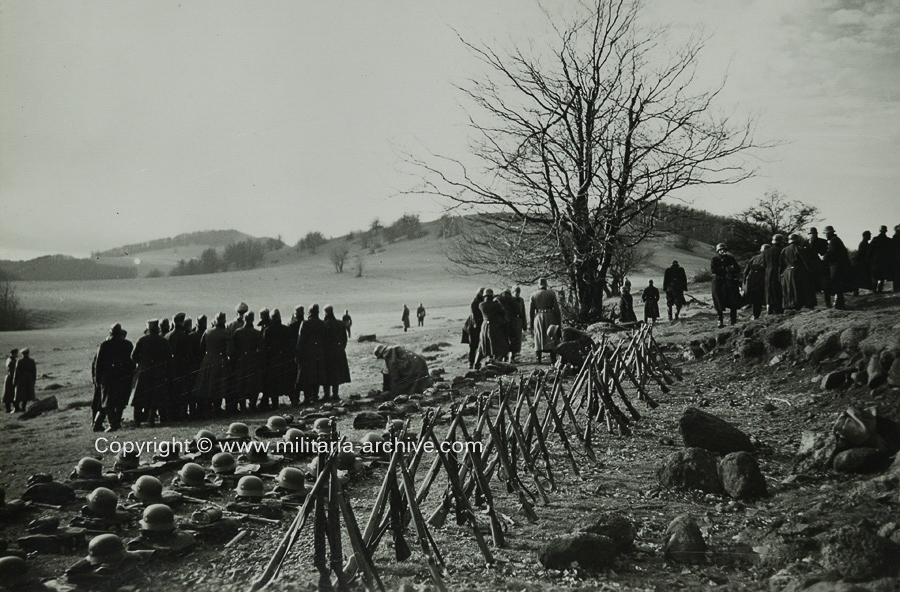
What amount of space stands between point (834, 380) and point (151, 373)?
10.0m

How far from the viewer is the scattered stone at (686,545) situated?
13.1 ft

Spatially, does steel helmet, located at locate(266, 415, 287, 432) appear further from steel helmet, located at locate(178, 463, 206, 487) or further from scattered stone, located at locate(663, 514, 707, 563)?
scattered stone, located at locate(663, 514, 707, 563)

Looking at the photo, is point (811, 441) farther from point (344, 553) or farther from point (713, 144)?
point (713, 144)

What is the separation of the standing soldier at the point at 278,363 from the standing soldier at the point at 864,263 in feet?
36.6

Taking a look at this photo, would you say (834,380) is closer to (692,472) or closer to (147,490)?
(692,472)

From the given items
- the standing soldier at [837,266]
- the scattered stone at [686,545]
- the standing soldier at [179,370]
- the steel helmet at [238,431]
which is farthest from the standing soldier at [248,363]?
the standing soldier at [837,266]

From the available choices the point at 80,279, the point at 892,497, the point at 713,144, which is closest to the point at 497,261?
the point at 713,144

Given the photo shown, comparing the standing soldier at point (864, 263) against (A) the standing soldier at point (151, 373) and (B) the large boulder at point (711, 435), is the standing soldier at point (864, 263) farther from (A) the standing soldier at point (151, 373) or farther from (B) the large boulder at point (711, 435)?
(A) the standing soldier at point (151, 373)

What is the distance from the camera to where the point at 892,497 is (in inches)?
171

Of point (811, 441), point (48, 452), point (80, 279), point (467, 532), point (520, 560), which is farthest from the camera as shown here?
point (80, 279)

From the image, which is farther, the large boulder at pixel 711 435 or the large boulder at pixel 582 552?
the large boulder at pixel 711 435

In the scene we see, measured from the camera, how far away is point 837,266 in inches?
420

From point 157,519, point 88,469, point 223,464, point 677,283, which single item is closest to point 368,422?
point 223,464

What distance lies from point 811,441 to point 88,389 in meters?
17.5
